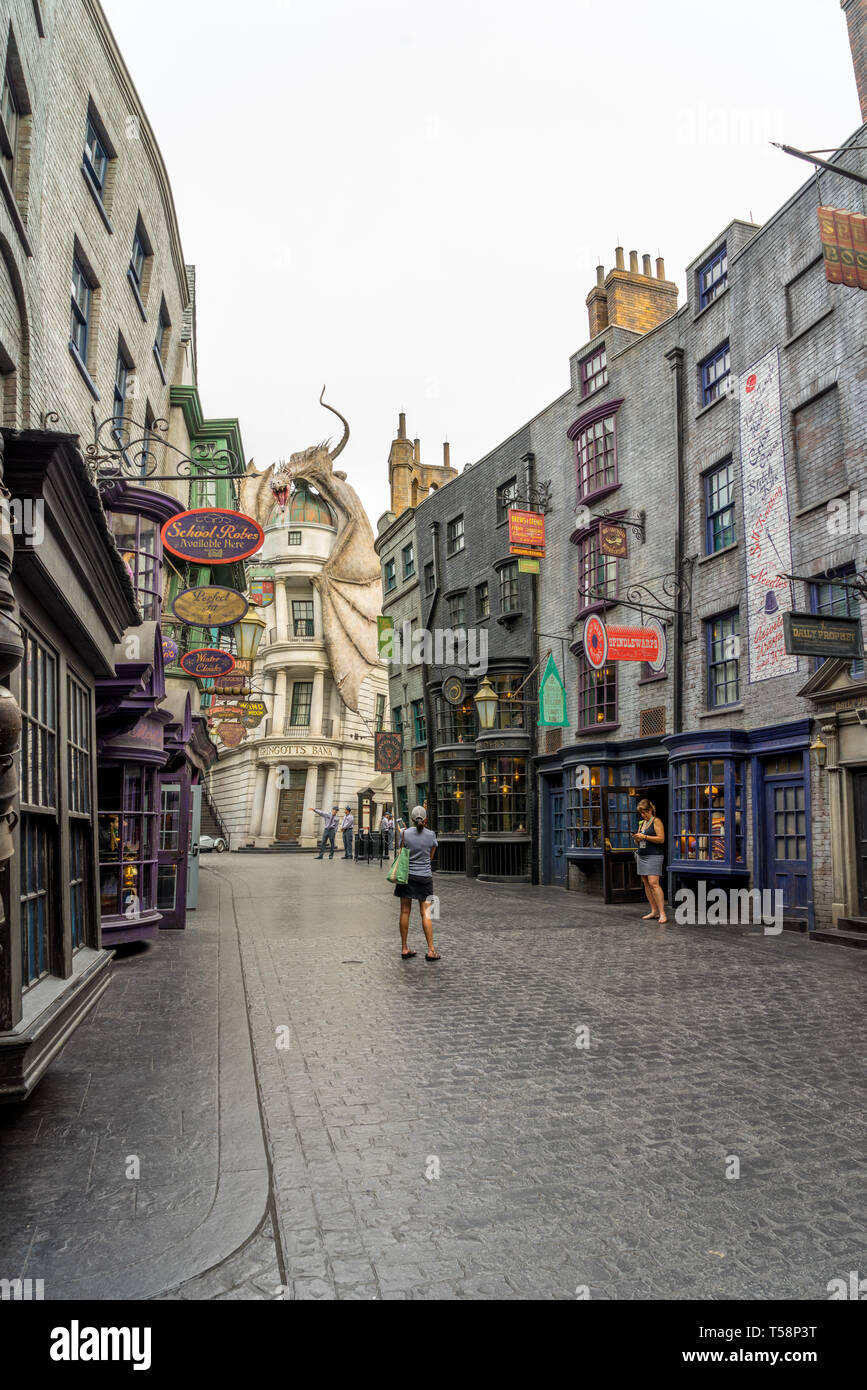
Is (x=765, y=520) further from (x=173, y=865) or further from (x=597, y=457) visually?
(x=173, y=865)

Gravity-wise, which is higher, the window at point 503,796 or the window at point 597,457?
the window at point 597,457

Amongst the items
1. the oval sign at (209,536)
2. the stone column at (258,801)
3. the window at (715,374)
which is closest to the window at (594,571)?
the window at (715,374)

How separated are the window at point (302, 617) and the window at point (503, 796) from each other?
29.1 metres

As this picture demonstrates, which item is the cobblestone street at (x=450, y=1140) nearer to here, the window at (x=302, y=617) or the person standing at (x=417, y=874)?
the person standing at (x=417, y=874)

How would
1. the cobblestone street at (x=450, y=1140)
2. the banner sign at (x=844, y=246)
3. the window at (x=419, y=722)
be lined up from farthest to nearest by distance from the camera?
the window at (x=419, y=722)
the banner sign at (x=844, y=246)
the cobblestone street at (x=450, y=1140)

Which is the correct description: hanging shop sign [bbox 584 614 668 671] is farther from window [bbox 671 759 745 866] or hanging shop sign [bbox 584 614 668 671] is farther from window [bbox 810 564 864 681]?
window [bbox 810 564 864 681]

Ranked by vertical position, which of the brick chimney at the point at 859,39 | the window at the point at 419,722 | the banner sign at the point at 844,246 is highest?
the brick chimney at the point at 859,39

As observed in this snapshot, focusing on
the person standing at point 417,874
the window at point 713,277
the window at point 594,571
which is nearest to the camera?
the person standing at point 417,874

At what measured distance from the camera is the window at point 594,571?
2061cm

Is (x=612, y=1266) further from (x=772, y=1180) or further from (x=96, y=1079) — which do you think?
(x=96, y=1079)

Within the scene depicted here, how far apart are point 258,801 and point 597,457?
32.3m

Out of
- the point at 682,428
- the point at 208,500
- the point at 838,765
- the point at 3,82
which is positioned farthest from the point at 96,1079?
the point at 208,500

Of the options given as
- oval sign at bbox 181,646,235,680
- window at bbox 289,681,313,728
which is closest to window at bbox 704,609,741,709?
oval sign at bbox 181,646,235,680

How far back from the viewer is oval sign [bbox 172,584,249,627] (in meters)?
15.0
